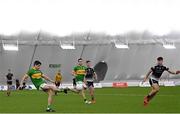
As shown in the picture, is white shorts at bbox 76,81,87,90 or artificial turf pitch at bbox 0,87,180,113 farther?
white shorts at bbox 76,81,87,90

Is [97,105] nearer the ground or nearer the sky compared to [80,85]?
nearer the ground

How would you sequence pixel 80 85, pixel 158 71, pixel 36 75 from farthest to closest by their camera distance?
pixel 80 85 < pixel 158 71 < pixel 36 75

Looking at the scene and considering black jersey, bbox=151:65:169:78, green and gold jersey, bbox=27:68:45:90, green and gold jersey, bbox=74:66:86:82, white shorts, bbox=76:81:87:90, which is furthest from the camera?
green and gold jersey, bbox=74:66:86:82

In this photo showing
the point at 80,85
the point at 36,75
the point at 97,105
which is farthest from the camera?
the point at 80,85

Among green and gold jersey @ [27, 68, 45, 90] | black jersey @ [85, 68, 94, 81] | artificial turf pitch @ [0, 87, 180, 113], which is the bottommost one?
artificial turf pitch @ [0, 87, 180, 113]

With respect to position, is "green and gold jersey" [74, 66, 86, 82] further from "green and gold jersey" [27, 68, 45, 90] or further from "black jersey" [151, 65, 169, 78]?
"green and gold jersey" [27, 68, 45, 90]

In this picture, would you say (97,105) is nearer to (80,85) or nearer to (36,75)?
(80,85)

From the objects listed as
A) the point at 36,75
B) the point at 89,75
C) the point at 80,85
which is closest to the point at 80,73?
the point at 89,75

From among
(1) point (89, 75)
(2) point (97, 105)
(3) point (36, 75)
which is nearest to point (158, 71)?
(2) point (97, 105)

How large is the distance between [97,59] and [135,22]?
630 centimetres

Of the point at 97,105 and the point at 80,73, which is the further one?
the point at 80,73

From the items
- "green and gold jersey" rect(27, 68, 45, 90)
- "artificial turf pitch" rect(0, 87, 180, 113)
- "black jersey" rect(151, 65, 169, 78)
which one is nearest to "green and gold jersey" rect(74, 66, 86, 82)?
"artificial turf pitch" rect(0, 87, 180, 113)

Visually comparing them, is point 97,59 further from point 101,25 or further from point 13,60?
point 13,60

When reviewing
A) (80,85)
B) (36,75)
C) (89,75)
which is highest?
(36,75)
